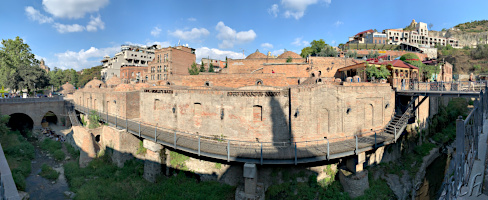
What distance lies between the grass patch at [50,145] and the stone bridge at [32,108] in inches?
227

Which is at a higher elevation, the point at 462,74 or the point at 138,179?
the point at 462,74

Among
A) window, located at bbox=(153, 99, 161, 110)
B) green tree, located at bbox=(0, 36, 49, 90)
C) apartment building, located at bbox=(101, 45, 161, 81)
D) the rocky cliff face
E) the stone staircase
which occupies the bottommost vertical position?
the stone staircase

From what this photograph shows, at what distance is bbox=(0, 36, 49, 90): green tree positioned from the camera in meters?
35.4

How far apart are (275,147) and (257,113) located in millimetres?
2438

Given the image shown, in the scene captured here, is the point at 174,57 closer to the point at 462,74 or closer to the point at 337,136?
the point at 337,136

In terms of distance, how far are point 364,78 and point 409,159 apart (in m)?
8.52

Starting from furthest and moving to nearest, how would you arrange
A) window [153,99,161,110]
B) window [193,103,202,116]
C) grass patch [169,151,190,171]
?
window [153,99,161,110] < window [193,103,202,116] < grass patch [169,151,190,171]

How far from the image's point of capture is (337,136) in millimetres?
14711

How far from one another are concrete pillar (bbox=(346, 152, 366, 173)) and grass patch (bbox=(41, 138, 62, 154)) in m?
28.3

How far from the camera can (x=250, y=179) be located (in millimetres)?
11930

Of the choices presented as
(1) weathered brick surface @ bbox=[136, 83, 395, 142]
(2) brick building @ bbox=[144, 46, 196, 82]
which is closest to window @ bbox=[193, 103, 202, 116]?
(1) weathered brick surface @ bbox=[136, 83, 395, 142]

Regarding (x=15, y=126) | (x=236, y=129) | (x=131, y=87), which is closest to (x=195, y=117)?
(x=236, y=129)

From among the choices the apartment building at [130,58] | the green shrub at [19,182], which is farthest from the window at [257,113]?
the apartment building at [130,58]

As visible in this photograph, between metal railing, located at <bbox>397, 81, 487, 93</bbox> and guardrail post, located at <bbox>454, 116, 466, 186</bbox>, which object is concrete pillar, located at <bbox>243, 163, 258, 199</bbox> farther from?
metal railing, located at <bbox>397, 81, 487, 93</bbox>
